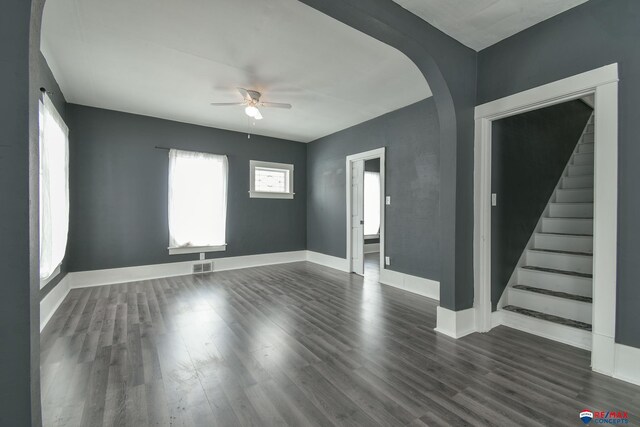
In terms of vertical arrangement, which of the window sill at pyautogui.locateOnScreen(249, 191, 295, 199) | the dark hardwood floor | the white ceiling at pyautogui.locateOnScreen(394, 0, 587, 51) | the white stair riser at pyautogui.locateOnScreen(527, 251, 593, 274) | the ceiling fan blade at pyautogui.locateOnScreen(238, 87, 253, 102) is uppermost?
the white ceiling at pyautogui.locateOnScreen(394, 0, 587, 51)

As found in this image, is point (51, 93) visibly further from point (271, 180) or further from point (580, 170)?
point (580, 170)

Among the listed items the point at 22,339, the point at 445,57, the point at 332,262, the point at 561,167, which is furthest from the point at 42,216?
the point at 561,167

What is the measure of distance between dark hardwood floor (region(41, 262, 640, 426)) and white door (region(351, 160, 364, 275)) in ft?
6.30

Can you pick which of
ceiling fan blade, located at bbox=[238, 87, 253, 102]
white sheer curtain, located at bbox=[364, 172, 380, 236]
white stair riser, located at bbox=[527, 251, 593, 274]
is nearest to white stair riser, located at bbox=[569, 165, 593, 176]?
white stair riser, located at bbox=[527, 251, 593, 274]

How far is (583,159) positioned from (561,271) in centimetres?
195

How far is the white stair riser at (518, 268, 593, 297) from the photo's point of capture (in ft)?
9.25

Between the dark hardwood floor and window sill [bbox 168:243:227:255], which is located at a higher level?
window sill [bbox 168:243:227:255]

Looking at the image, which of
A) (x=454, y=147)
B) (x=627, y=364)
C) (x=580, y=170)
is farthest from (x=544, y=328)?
(x=580, y=170)

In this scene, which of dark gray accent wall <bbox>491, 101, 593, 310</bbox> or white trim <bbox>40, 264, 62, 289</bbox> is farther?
dark gray accent wall <bbox>491, 101, 593, 310</bbox>

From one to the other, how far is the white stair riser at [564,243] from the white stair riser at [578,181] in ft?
3.06

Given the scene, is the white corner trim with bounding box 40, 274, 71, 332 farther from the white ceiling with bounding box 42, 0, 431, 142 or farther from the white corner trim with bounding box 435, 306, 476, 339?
the white corner trim with bounding box 435, 306, 476, 339

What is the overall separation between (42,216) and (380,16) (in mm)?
3463

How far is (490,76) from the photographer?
275cm

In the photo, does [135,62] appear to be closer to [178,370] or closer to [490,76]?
[178,370]
